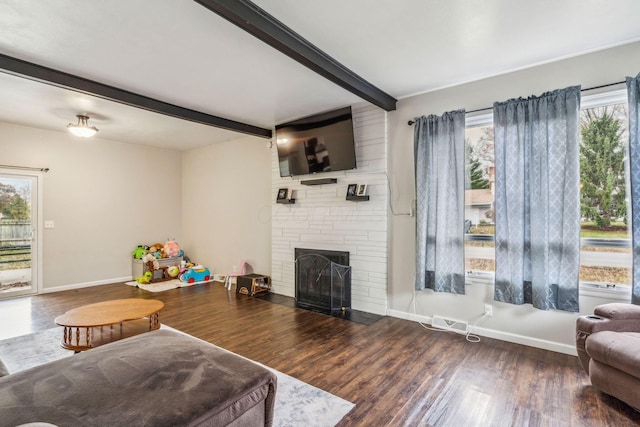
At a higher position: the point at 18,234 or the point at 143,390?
the point at 18,234

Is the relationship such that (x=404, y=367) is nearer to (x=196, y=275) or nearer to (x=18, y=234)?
(x=196, y=275)

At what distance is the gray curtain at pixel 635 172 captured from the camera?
97.9 inches

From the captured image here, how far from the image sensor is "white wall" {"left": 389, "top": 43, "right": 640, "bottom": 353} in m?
2.77

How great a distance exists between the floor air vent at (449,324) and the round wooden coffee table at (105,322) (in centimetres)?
286

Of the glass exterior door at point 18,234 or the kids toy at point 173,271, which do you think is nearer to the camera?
the glass exterior door at point 18,234

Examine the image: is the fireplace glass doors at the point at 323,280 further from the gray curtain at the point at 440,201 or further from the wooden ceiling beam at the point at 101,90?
the wooden ceiling beam at the point at 101,90

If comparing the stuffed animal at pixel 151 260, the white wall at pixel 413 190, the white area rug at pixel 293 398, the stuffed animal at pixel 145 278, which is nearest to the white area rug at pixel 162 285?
the stuffed animal at pixel 145 278

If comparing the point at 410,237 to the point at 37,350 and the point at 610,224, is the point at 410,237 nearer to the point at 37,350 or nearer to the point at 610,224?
the point at 610,224

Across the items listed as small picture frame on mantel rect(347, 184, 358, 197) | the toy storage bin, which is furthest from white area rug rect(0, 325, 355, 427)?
the toy storage bin

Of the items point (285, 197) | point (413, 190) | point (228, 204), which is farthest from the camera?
point (228, 204)

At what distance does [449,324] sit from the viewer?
11.5 feet

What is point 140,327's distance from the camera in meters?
2.89

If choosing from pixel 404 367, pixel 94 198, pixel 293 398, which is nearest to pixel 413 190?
pixel 404 367

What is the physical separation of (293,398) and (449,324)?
2.07m
